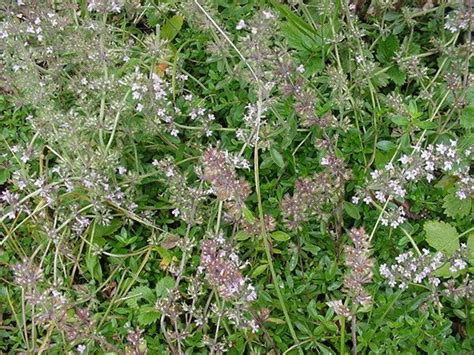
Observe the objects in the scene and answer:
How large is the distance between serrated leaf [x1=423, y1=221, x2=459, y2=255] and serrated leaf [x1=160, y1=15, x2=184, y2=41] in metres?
1.26

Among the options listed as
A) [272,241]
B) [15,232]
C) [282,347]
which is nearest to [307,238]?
[272,241]

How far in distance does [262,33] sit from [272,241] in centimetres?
75

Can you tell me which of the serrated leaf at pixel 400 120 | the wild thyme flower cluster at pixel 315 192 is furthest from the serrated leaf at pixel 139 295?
the serrated leaf at pixel 400 120

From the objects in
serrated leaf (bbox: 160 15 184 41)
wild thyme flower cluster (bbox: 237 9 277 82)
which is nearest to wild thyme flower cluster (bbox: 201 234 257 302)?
wild thyme flower cluster (bbox: 237 9 277 82)

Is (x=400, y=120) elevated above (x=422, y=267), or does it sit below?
above

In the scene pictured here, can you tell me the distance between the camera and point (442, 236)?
2.22 m

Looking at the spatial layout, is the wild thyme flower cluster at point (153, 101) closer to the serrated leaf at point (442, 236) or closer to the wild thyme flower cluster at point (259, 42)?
the wild thyme flower cluster at point (259, 42)

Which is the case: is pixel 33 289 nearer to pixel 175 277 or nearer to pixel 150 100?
pixel 175 277

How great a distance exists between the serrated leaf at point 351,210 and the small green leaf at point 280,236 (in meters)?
0.22

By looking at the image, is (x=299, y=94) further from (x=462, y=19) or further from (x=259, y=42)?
(x=462, y=19)

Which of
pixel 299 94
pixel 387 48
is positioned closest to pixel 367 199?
A: pixel 299 94

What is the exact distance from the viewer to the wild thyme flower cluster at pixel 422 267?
2.06 metres

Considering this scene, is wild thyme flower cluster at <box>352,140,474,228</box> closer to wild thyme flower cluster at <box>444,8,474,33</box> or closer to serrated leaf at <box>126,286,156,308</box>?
wild thyme flower cluster at <box>444,8,474,33</box>

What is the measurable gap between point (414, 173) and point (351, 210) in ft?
0.88
